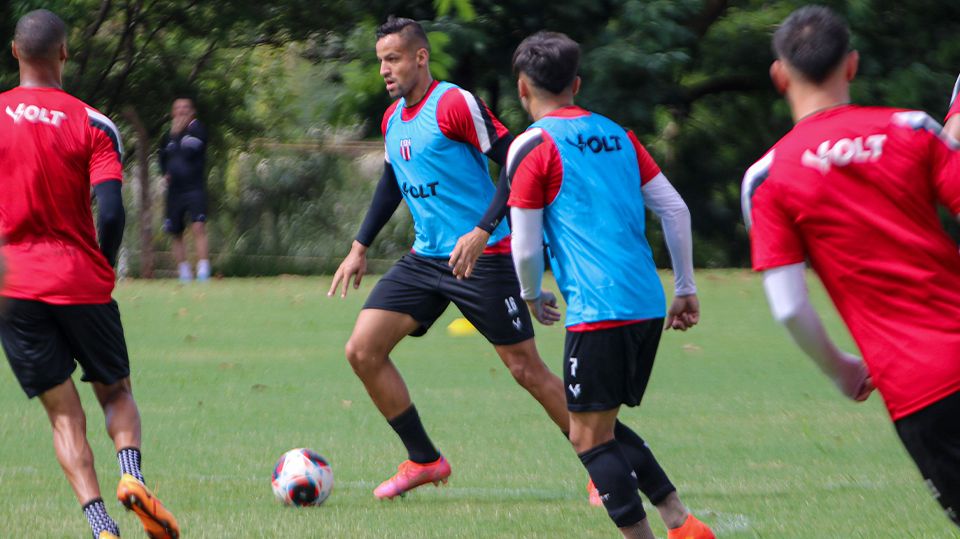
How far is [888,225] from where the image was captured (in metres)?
3.67

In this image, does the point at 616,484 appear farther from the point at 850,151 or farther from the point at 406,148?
the point at 406,148

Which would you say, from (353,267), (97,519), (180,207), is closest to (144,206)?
(180,207)

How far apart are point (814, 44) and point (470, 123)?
3.13m

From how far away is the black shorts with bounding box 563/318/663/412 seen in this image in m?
5.14

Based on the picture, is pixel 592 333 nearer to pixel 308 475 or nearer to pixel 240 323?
pixel 308 475

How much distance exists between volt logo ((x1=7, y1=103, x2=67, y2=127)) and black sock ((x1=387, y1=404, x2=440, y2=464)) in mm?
2256

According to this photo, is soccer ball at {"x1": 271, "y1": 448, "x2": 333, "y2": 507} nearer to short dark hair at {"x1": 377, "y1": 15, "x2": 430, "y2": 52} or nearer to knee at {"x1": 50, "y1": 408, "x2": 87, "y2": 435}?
knee at {"x1": 50, "y1": 408, "x2": 87, "y2": 435}

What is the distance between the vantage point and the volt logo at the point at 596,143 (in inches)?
203

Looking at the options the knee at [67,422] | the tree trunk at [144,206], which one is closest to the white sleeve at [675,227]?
the knee at [67,422]

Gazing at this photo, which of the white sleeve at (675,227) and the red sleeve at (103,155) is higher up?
the red sleeve at (103,155)

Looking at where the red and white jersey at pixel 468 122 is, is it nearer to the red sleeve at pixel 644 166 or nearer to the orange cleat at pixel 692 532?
the red sleeve at pixel 644 166

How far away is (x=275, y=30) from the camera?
23734 mm

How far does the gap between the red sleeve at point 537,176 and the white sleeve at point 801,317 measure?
4.54ft

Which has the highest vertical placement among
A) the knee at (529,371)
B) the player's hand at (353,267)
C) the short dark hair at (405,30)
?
the short dark hair at (405,30)
